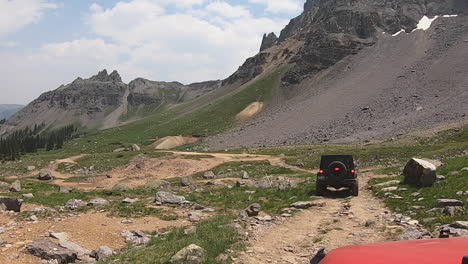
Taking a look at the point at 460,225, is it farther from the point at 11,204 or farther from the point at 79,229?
the point at 11,204

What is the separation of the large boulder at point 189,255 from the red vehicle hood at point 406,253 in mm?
6136

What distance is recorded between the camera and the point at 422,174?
867 inches

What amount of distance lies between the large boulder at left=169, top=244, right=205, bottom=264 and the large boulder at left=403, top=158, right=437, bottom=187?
1478 cm

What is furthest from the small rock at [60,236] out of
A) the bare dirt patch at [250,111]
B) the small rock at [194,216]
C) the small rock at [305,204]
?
the bare dirt patch at [250,111]

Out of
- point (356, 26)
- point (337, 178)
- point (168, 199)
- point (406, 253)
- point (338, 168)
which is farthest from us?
point (356, 26)

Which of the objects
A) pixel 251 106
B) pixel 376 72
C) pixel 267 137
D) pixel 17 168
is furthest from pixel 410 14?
pixel 17 168

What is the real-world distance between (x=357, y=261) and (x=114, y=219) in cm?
1771

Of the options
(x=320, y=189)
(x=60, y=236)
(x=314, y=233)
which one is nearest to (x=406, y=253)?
(x=314, y=233)

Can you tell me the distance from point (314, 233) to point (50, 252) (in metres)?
9.99

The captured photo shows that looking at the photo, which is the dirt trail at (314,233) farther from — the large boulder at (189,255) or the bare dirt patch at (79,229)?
the bare dirt patch at (79,229)

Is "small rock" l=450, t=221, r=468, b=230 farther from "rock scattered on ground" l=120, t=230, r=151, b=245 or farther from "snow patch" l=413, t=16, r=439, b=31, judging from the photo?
"snow patch" l=413, t=16, r=439, b=31

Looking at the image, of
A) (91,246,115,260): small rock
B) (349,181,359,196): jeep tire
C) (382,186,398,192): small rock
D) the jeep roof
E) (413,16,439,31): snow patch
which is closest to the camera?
(91,246,115,260): small rock

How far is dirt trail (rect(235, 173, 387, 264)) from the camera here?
12.9 metres

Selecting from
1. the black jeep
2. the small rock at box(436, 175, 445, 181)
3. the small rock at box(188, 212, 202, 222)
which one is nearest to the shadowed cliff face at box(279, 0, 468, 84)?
the black jeep
